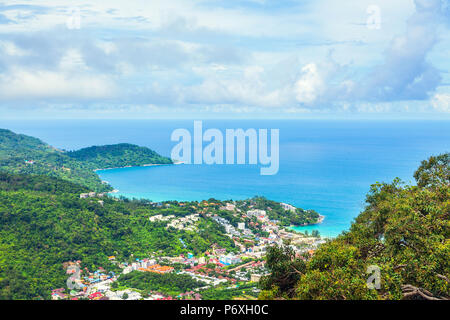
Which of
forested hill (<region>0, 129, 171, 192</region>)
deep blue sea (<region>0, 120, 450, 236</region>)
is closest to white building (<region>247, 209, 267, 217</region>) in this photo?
deep blue sea (<region>0, 120, 450, 236</region>)

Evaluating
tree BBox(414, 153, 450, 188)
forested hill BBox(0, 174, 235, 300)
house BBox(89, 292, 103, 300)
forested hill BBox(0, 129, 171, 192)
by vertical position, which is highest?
forested hill BBox(0, 129, 171, 192)

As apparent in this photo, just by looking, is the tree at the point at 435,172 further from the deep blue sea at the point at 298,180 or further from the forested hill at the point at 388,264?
the deep blue sea at the point at 298,180

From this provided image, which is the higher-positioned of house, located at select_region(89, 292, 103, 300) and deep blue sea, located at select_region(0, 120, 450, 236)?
deep blue sea, located at select_region(0, 120, 450, 236)

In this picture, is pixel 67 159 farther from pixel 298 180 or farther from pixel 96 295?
pixel 96 295

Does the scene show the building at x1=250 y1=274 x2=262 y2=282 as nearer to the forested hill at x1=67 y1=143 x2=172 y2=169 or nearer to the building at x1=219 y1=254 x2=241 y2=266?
the building at x1=219 y1=254 x2=241 y2=266

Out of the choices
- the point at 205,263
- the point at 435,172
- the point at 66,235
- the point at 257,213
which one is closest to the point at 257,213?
the point at 257,213

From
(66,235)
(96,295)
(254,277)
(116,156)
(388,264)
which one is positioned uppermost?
(116,156)

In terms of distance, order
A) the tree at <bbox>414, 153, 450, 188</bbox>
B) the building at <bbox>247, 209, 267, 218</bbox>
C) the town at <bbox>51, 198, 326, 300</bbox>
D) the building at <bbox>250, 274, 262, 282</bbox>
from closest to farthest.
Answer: the tree at <bbox>414, 153, 450, 188</bbox>
the town at <bbox>51, 198, 326, 300</bbox>
the building at <bbox>250, 274, 262, 282</bbox>
the building at <bbox>247, 209, 267, 218</bbox>
